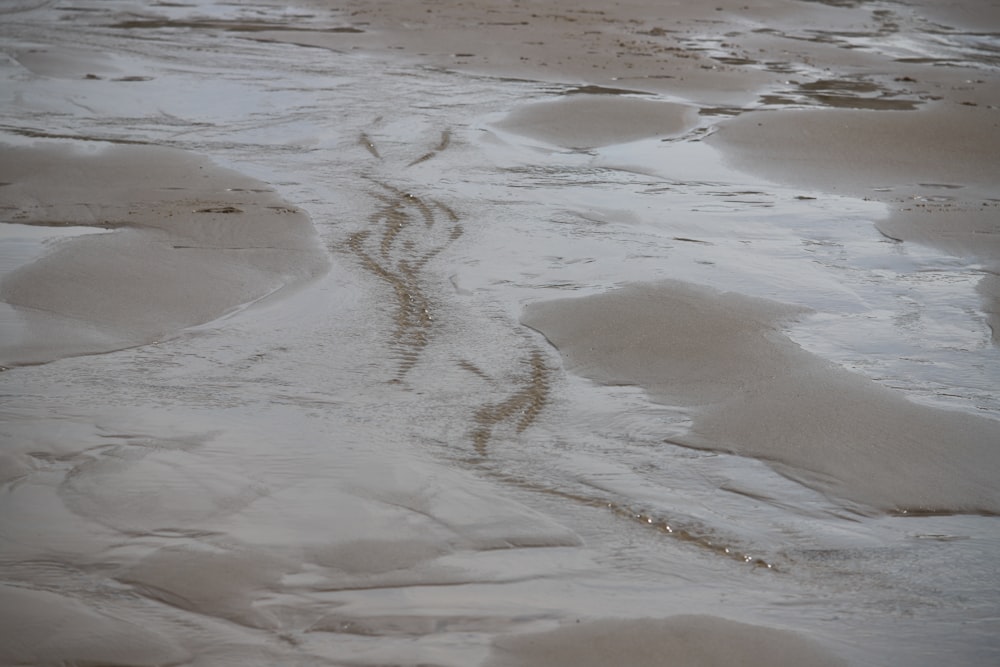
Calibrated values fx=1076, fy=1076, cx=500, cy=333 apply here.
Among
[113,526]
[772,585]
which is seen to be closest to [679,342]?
[772,585]

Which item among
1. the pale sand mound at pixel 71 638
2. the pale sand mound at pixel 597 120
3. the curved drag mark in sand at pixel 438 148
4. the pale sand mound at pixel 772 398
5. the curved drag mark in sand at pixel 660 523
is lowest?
the pale sand mound at pixel 71 638

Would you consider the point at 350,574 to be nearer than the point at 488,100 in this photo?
Yes

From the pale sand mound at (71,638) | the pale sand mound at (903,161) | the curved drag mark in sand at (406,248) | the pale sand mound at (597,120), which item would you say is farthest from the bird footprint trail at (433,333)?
the pale sand mound at (903,161)

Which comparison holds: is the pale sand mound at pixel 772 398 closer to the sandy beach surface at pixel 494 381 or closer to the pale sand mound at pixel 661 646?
the sandy beach surface at pixel 494 381

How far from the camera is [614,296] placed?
628cm

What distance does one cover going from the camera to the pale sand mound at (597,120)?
1027 cm

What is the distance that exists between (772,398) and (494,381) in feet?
4.30

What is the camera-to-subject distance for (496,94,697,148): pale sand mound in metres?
10.3

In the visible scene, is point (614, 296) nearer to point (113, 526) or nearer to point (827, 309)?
point (827, 309)

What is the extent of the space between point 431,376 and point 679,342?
1.35m

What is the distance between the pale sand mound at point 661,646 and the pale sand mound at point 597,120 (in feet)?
23.1

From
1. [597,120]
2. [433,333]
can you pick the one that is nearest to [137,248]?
[433,333]

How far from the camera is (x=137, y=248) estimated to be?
6789 mm

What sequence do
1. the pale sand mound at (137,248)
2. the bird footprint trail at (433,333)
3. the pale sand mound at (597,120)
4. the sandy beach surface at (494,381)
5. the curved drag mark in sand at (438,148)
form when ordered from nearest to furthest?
1. the sandy beach surface at (494,381)
2. the bird footprint trail at (433,333)
3. the pale sand mound at (137,248)
4. the curved drag mark in sand at (438,148)
5. the pale sand mound at (597,120)
